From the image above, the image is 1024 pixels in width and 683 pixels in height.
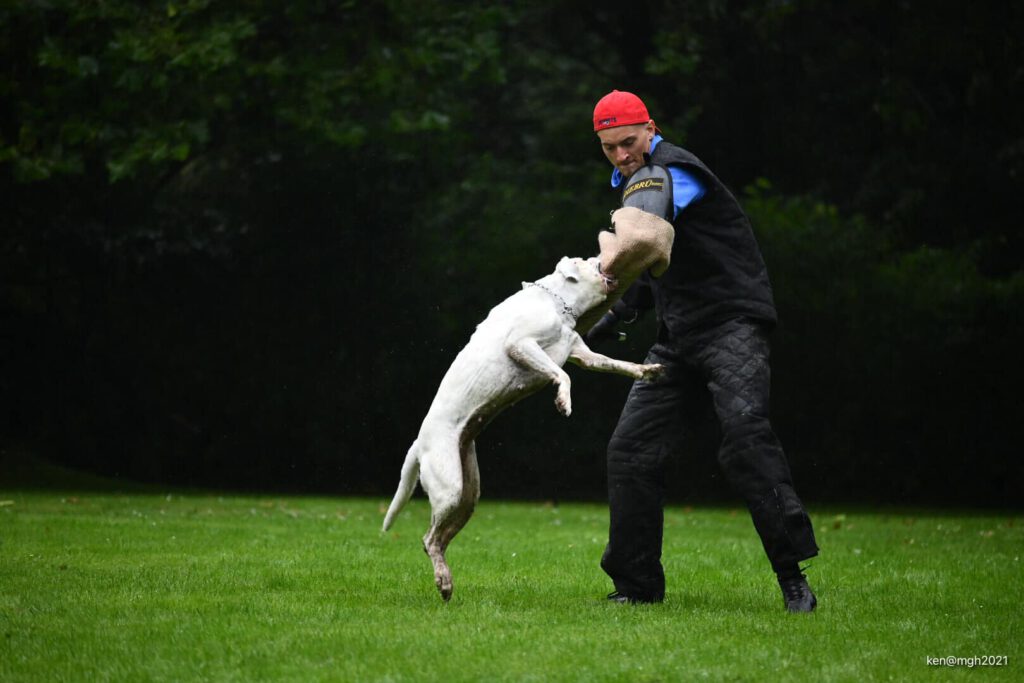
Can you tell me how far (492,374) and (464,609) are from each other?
3.44 feet

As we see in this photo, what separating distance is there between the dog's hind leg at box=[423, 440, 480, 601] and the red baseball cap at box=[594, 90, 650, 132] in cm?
153

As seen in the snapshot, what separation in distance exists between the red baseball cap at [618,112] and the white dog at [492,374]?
2.04 ft

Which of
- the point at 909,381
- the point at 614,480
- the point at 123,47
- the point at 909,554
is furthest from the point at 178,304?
the point at 614,480

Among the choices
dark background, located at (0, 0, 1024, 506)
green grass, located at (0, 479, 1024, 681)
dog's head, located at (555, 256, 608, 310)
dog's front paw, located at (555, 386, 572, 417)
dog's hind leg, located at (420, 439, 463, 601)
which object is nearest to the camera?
green grass, located at (0, 479, 1024, 681)

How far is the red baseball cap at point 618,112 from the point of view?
601 cm

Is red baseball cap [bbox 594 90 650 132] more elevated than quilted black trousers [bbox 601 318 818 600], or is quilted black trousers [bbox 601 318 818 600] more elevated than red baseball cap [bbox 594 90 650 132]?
red baseball cap [bbox 594 90 650 132]

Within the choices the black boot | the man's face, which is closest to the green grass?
the black boot

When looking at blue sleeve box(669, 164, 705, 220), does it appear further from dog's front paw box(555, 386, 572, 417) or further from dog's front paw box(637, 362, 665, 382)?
dog's front paw box(555, 386, 572, 417)

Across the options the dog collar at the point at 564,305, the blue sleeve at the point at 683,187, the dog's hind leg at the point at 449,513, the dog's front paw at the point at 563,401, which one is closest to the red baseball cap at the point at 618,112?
the blue sleeve at the point at 683,187

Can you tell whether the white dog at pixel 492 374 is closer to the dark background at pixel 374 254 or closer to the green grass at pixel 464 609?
the green grass at pixel 464 609

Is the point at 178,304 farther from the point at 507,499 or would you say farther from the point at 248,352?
the point at 507,499

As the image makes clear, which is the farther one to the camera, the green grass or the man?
the man

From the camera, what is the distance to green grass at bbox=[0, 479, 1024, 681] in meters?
4.77

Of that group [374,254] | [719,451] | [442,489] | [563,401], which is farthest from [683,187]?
[374,254]
